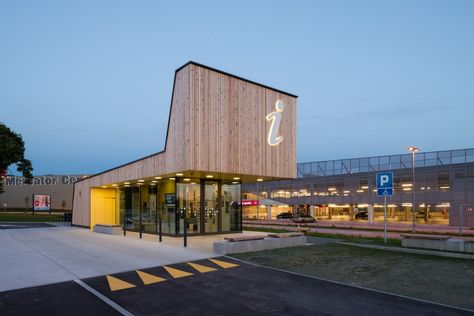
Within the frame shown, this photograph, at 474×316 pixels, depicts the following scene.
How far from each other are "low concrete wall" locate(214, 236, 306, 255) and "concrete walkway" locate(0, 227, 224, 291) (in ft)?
1.67

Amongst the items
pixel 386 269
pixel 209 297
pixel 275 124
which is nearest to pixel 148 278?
pixel 209 297

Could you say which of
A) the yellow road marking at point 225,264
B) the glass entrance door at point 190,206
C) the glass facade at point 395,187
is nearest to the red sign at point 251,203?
A: the glass facade at point 395,187

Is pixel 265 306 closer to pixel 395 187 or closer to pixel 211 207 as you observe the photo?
pixel 211 207

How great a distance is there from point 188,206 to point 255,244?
21.9 ft

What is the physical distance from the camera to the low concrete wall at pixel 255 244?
14156 millimetres

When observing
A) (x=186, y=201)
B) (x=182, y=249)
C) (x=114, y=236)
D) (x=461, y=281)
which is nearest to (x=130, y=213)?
(x=114, y=236)

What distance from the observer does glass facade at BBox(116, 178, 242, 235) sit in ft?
68.1

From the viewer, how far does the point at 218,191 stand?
22281 mm

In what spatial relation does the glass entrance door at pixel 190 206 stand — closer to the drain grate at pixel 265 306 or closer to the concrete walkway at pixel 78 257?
the concrete walkway at pixel 78 257

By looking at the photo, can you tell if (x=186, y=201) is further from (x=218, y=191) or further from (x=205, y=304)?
(x=205, y=304)

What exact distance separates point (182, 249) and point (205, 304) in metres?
7.96

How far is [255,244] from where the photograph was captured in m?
15.3

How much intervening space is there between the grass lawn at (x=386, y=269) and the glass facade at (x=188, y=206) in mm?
7036

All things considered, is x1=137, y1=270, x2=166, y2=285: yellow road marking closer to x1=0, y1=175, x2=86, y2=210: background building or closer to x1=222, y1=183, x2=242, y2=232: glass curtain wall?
x1=222, y1=183, x2=242, y2=232: glass curtain wall
